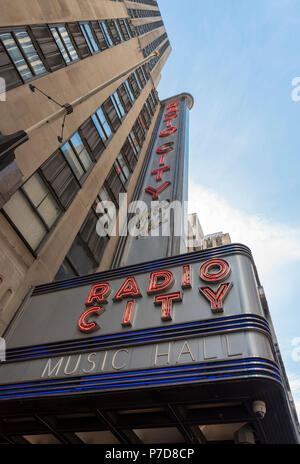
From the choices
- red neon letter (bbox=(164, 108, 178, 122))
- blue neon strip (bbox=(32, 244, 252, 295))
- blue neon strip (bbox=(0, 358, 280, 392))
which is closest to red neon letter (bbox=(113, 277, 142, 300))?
blue neon strip (bbox=(32, 244, 252, 295))

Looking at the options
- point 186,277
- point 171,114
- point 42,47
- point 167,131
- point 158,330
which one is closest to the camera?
point 158,330

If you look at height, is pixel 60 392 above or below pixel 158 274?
below

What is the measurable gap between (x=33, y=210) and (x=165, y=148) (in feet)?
56.7

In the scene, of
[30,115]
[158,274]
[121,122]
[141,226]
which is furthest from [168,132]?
[158,274]

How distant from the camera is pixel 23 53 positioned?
14695 mm

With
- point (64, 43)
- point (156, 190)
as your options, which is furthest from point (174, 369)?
point (64, 43)

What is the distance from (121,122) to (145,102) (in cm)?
1186

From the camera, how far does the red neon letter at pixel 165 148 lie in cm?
2752

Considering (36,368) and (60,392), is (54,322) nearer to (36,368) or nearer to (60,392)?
(36,368)

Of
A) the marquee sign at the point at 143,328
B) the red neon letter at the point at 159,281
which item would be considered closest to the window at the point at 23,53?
the marquee sign at the point at 143,328

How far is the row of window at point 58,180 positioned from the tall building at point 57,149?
51 millimetres

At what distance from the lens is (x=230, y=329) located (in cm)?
764

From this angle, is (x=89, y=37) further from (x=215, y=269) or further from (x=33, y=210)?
(x=215, y=269)

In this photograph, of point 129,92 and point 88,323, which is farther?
point 129,92
